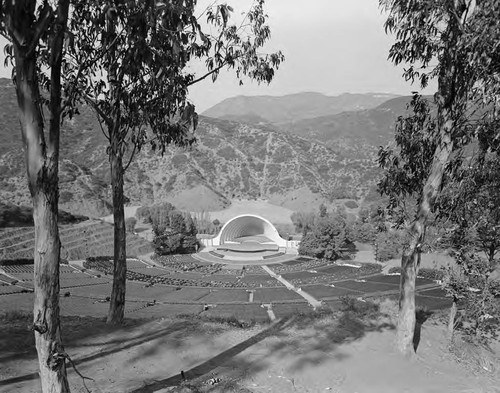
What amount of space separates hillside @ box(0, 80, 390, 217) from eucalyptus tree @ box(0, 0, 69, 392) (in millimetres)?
95874

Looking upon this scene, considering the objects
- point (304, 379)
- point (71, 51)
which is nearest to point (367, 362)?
point (304, 379)

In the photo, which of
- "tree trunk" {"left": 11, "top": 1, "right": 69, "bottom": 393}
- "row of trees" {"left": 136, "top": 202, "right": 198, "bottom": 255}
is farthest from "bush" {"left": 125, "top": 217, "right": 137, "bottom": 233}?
"tree trunk" {"left": 11, "top": 1, "right": 69, "bottom": 393}

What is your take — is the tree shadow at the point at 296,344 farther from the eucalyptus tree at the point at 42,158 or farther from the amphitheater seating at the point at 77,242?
the amphitheater seating at the point at 77,242

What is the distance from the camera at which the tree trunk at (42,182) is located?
4.45m

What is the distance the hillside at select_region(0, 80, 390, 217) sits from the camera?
102 m

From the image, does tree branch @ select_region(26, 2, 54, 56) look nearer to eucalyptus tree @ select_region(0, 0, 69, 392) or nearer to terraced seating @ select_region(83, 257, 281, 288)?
eucalyptus tree @ select_region(0, 0, 69, 392)

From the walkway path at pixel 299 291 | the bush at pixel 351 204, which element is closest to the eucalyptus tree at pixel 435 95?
the walkway path at pixel 299 291

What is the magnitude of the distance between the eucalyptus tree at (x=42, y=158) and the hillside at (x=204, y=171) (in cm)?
9587

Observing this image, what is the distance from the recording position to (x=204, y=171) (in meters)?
132

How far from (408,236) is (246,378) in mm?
4614

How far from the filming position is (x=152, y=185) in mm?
122438

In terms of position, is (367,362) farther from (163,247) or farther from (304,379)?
(163,247)

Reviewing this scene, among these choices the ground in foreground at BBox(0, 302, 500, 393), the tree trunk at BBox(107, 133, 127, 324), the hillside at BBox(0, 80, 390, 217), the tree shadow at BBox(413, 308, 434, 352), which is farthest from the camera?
the hillside at BBox(0, 80, 390, 217)

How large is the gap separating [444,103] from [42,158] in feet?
25.2
